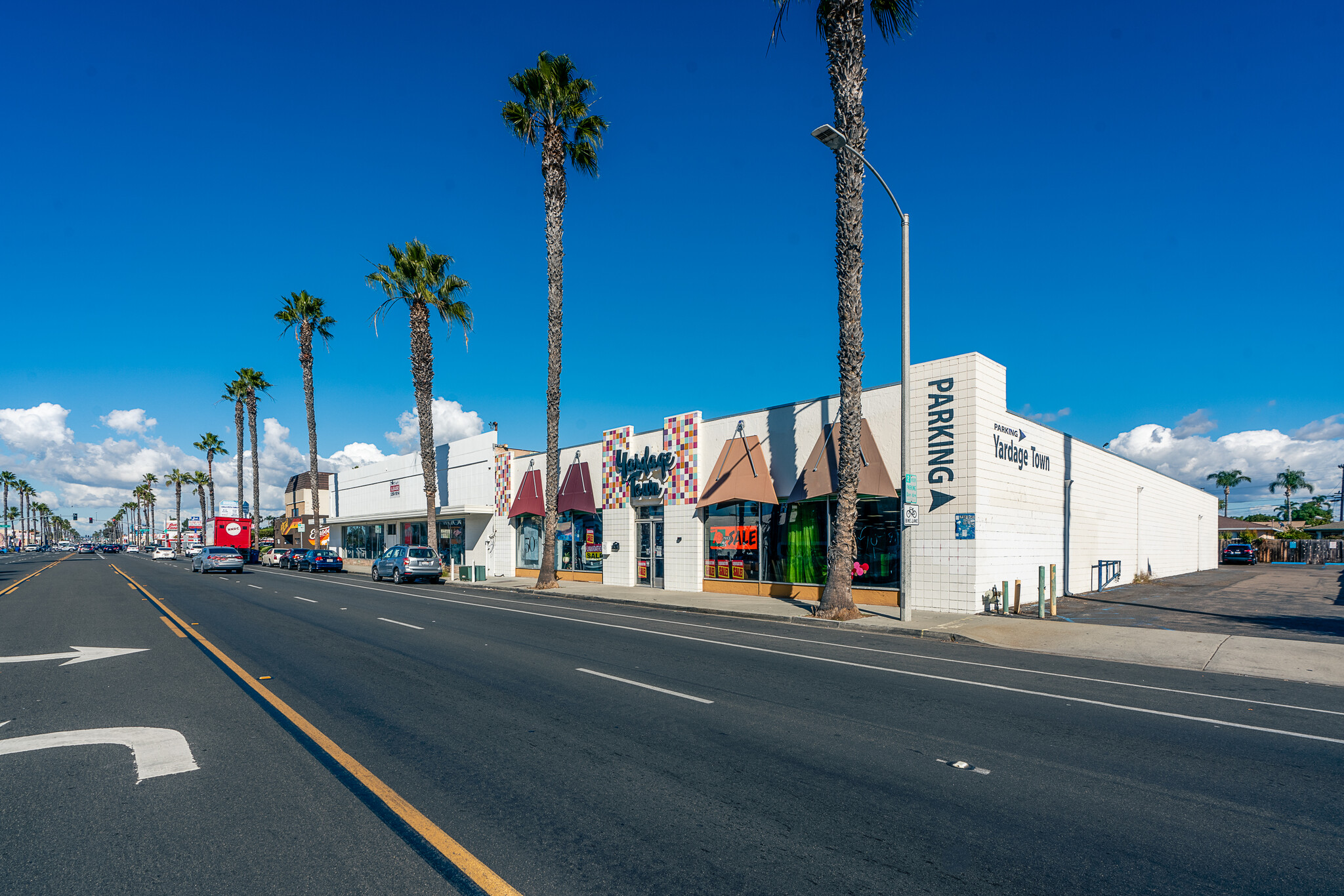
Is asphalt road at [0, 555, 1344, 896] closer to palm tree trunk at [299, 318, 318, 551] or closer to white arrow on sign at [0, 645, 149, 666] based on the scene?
white arrow on sign at [0, 645, 149, 666]

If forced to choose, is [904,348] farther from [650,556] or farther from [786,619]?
[650,556]

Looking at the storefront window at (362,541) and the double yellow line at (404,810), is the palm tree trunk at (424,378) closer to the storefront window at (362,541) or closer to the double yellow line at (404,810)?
the storefront window at (362,541)

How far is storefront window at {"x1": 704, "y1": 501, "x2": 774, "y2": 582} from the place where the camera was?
22.8 meters

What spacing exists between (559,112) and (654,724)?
2547 centimetres

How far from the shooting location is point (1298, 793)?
5.32 metres

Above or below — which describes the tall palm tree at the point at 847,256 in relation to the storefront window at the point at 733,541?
above

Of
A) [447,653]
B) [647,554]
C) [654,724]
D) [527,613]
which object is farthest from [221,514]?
[654,724]

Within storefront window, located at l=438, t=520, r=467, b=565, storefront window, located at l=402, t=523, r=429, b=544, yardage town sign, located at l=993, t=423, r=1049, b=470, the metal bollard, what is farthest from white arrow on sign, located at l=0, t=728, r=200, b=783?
storefront window, located at l=402, t=523, r=429, b=544

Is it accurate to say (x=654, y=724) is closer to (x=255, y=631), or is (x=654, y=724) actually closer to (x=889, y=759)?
(x=889, y=759)

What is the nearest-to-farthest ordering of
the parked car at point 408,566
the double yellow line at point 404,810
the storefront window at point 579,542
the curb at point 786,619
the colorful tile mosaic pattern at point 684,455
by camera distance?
1. the double yellow line at point 404,810
2. the curb at point 786,619
3. the colorful tile mosaic pattern at point 684,455
4. the storefront window at point 579,542
5. the parked car at point 408,566

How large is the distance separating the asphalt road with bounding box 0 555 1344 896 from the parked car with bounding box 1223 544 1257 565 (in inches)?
1960

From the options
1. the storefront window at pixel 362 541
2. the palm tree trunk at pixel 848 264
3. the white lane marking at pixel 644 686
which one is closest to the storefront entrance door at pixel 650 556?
the palm tree trunk at pixel 848 264

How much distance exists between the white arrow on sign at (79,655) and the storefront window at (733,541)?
51.5ft

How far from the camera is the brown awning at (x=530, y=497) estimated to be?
31812 millimetres
